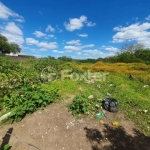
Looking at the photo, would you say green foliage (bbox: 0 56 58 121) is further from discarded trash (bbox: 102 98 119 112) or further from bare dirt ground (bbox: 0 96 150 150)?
discarded trash (bbox: 102 98 119 112)

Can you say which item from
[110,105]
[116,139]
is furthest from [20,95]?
[116,139]

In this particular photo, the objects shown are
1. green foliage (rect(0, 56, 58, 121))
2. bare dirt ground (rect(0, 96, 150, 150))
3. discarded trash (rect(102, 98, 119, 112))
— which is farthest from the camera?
discarded trash (rect(102, 98, 119, 112))

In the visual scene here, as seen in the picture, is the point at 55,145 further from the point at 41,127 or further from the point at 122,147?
the point at 122,147

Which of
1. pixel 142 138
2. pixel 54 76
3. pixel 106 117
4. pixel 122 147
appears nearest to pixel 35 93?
pixel 106 117

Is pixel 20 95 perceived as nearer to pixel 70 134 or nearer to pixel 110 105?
pixel 70 134

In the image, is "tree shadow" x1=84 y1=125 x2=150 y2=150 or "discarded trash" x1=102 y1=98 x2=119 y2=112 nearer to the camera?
"tree shadow" x1=84 y1=125 x2=150 y2=150

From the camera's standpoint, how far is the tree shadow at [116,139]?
2.43 meters

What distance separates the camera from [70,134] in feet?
8.95

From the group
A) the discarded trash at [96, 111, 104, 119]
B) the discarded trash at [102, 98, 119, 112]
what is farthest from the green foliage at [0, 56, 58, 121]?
the discarded trash at [102, 98, 119, 112]

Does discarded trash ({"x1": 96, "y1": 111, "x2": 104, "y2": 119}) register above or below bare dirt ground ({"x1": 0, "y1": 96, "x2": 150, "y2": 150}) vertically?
above

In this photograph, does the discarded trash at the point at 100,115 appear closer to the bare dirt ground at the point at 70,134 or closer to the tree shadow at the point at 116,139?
the bare dirt ground at the point at 70,134

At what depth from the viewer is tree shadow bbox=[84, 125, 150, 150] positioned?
7.97 feet

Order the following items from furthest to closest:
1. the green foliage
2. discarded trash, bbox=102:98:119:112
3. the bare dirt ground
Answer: discarded trash, bbox=102:98:119:112
the green foliage
the bare dirt ground

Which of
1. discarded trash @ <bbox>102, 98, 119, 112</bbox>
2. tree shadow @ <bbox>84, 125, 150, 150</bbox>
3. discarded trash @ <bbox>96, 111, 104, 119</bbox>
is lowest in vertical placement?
tree shadow @ <bbox>84, 125, 150, 150</bbox>
